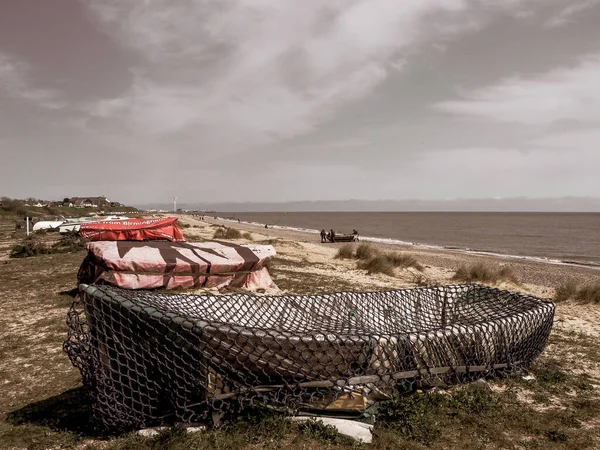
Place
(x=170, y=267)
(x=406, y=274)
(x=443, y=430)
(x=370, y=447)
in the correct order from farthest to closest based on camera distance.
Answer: (x=406, y=274) → (x=170, y=267) → (x=443, y=430) → (x=370, y=447)

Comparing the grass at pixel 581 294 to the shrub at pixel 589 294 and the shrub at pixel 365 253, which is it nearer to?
the shrub at pixel 589 294

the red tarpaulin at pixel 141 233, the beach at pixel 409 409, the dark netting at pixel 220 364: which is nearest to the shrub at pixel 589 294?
the beach at pixel 409 409

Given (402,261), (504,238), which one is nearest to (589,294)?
(402,261)

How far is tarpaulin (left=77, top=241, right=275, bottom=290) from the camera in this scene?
8.54m

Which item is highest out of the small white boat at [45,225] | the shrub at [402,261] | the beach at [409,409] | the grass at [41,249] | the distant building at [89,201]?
the distant building at [89,201]

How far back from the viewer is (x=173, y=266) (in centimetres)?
898

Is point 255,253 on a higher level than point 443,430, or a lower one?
higher

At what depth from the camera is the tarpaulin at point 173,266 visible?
8539 mm

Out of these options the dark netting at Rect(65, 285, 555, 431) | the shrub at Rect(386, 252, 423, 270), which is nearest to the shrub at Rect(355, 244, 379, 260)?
the shrub at Rect(386, 252, 423, 270)

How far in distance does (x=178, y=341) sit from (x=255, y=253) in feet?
22.1

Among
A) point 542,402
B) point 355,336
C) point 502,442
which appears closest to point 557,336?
point 542,402

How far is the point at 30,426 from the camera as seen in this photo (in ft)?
12.3

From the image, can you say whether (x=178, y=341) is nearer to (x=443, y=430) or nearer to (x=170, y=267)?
(x=443, y=430)

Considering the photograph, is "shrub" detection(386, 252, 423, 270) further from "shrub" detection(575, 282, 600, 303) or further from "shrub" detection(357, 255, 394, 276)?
"shrub" detection(575, 282, 600, 303)
